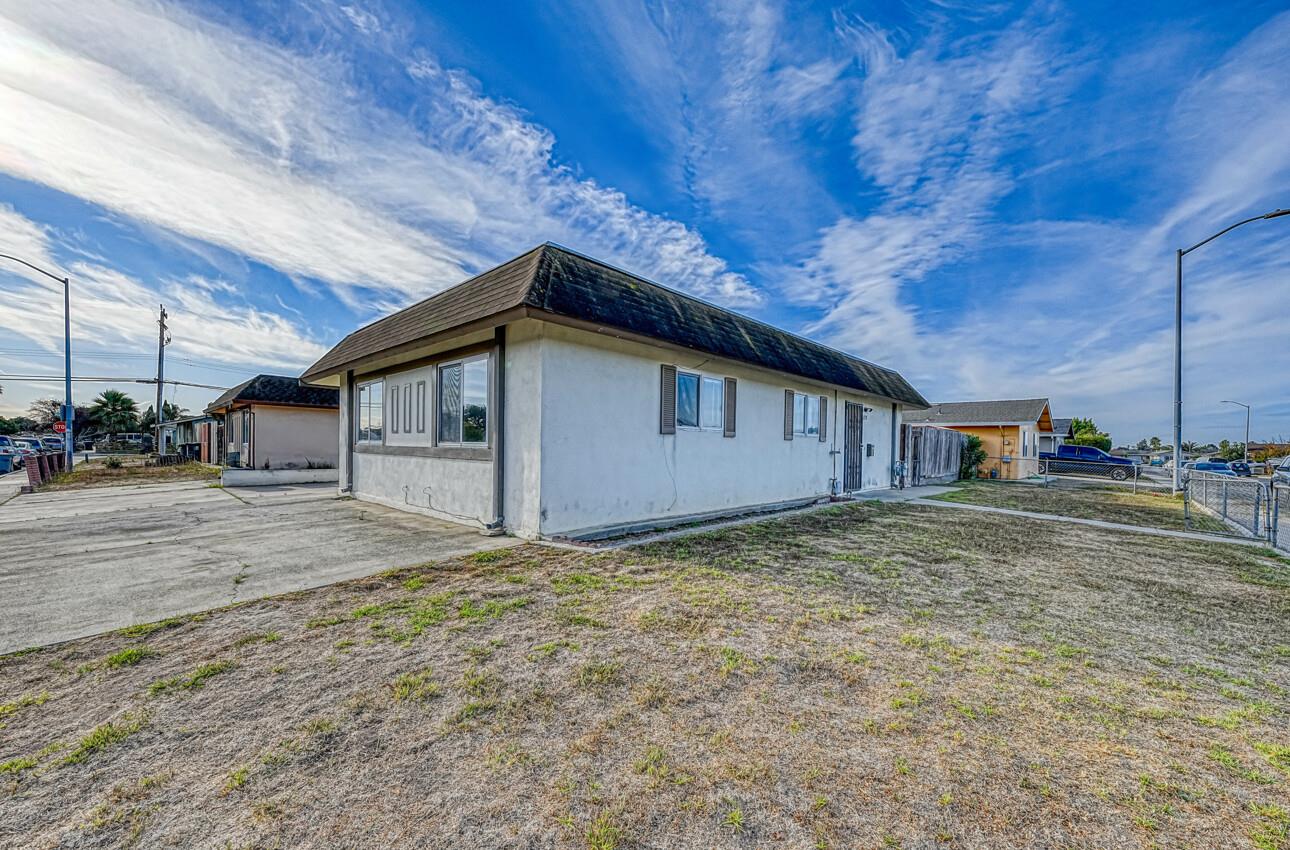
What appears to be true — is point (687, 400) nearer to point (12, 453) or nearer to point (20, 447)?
point (12, 453)

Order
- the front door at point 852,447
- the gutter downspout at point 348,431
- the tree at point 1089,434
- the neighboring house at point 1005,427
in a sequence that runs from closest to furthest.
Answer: the gutter downspout at point 348,431, the front door at point 852,447, the neighboring house at point 1005,427, the tree at point 1089,434

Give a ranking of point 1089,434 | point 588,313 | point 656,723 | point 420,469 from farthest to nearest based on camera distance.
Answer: point 1089,434
point 420,469
point 588,313
point 656,723

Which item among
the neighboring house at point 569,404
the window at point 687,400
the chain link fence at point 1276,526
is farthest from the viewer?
the window at point 687,400

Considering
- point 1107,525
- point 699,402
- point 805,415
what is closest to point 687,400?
point 699,402

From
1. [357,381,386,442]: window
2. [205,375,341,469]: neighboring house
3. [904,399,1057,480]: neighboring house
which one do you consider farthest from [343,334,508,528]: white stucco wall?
[904,399,1057,480]: neighboring house

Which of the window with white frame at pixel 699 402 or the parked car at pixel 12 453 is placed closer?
the window with white frame at pixel 699 402

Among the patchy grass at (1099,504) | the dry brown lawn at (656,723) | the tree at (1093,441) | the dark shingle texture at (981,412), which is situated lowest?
A: the patchy grass at (1099,504)

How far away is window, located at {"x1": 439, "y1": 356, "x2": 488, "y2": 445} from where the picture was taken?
779 cm

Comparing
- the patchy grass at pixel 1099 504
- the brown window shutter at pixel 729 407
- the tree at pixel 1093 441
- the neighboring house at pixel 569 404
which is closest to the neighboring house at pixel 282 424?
the neighboring house at pixel 569 404

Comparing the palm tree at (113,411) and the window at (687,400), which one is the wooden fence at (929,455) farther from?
the palm tree at (113,411)

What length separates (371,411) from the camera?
431 inches

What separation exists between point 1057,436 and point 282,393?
167 feet

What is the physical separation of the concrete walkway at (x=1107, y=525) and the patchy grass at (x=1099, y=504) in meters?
0.42

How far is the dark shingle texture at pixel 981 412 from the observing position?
28.5 meters
